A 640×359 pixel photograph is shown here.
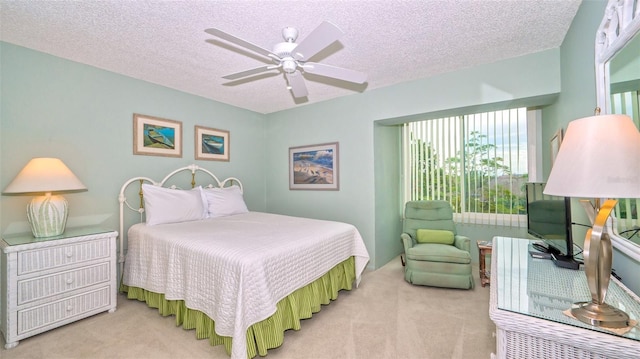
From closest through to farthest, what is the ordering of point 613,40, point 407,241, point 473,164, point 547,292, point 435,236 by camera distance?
point 547,292, point 613,40, point 407,241, point 435,236, point 473,164

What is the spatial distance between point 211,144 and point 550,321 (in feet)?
13.5

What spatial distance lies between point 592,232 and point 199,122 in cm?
419

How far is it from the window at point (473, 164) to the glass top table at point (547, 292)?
2379 mm

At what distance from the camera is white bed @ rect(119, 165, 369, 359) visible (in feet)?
5.91

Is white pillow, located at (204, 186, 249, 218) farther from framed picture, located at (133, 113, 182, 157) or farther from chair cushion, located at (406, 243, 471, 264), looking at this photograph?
chair cushion, located at (406, 243, 471, 264)

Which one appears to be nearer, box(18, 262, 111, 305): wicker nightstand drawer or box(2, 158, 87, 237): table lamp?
box(18, 262, 111, 305): wicker nightstand drawer

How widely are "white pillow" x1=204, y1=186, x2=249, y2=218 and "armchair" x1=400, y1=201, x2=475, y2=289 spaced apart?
7.81 feet

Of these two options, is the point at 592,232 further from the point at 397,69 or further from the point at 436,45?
the point at 397,69

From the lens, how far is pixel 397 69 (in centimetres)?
304

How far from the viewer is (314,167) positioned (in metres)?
4.32

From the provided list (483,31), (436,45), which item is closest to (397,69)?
(436,45)

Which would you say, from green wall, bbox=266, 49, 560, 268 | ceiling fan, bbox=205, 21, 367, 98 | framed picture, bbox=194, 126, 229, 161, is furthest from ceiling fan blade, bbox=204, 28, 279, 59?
framed picture, bbox=194, 126, 229, 161

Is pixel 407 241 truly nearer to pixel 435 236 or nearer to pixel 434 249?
pixel 434 249

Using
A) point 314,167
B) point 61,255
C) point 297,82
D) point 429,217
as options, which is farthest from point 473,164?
point 61,255
